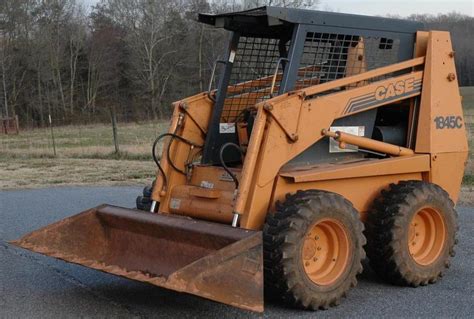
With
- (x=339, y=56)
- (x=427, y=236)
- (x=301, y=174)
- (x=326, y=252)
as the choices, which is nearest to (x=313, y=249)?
(x=326, y=252)

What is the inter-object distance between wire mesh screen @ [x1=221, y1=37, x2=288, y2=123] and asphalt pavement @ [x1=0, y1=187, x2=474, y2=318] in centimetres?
203

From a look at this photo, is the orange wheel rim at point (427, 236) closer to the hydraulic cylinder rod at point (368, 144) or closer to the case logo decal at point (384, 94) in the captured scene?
the hydraulic cylinder rod at point (368, 144)

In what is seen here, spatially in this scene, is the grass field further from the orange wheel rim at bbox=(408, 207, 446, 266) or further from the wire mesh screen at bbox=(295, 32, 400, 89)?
the wire mesh screen at bbox=(295, 32, 400, 89)

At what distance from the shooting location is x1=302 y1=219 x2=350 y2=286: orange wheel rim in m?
5.45

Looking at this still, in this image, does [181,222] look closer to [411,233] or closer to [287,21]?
[287,21]

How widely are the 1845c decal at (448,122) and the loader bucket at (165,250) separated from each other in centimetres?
253

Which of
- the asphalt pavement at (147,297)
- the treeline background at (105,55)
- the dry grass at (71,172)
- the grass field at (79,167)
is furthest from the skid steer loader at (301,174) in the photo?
the treeline background at (105,55)

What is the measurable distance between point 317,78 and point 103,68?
185ft

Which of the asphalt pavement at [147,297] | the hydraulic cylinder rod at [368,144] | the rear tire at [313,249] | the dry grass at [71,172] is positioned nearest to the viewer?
the rear tire at [313,249]

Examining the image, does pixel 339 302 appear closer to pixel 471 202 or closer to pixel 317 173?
pixel 317 173

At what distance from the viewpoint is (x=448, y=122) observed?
668cm

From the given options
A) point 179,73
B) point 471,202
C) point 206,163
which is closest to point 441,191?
point 206,163

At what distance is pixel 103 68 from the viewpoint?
60.8m

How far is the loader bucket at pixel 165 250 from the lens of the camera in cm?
463
